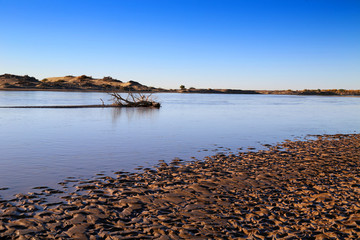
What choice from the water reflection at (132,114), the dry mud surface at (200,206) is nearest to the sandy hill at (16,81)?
the water reflection at (132,114)

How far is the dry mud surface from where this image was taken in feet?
18.2

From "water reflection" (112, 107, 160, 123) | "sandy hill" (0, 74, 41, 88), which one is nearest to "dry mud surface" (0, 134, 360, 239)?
"water reflection" (112, 107, 160, 123)

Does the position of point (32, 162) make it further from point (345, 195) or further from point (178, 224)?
point (345, 195)

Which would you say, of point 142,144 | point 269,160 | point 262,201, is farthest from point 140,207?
point 142,144

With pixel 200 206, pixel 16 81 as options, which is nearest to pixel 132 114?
pixel 200 206

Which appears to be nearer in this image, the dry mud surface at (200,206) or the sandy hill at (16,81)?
the dry mud surface at (200,206)

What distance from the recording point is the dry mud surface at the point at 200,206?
556 cm

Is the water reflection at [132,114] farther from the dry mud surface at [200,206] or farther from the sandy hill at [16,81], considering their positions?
the sandy hill at [16,81]

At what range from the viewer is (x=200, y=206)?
6.88 m

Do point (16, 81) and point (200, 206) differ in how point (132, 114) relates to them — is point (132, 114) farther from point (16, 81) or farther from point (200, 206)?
point (16, 81)

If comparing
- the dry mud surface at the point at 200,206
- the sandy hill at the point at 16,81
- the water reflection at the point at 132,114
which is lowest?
the water reflection at the point at 132,114

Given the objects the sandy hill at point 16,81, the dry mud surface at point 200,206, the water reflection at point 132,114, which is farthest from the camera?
the sandy hill at point 16,81

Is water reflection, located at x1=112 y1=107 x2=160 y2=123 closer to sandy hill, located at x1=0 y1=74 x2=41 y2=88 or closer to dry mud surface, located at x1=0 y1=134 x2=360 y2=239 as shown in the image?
dry mud surface, located at x1=0 y1=134 x2=360 y2=239

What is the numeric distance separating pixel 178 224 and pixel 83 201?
2.44 meters
